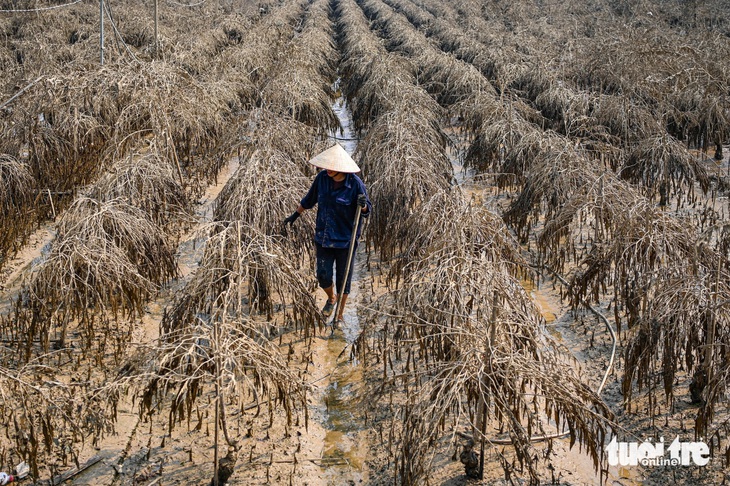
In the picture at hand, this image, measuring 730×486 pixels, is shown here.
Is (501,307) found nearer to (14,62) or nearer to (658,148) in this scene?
(658,148)

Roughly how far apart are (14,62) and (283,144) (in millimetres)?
10054

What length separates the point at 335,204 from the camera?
228 inches

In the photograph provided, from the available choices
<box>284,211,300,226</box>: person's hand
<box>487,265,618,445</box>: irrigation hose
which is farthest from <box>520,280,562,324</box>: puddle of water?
<box>284,211,300,226</box>: person's hand

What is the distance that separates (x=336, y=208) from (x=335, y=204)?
0.04m

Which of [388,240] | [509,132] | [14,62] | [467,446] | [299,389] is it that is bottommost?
[467,446]

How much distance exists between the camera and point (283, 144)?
26.8ft

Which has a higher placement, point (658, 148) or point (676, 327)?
point (658, 148)

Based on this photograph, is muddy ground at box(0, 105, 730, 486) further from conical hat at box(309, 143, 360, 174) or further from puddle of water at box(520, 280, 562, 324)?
conical hat at box(309, 143, 360, 174)

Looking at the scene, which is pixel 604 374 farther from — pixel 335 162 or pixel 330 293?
pixel 335 162

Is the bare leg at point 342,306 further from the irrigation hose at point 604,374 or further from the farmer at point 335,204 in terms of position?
the irrigation hose at point 604,374

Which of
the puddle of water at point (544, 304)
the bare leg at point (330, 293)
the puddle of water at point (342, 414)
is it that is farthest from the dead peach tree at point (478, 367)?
the puddle of water at point (544, 304)

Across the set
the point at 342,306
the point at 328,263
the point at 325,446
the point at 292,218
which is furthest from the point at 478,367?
the point at 292,218

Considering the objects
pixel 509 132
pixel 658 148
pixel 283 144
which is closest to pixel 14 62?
pixel 283 144

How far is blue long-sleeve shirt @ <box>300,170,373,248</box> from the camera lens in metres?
5.77
